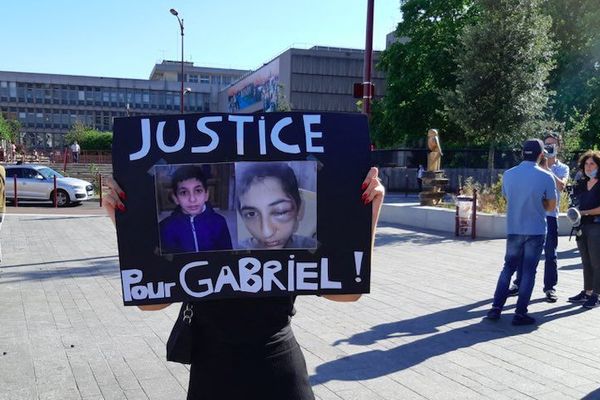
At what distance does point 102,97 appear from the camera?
97125 millimetres

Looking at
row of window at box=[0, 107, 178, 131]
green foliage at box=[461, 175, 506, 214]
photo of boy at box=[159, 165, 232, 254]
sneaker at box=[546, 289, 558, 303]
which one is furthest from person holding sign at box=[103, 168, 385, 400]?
row of window at box=[0, 107, 178, 131]

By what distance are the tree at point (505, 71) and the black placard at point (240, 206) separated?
626 inches

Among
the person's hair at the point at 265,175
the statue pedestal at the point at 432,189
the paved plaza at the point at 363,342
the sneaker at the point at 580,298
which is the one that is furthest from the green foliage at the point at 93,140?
the person's hair at the point at 265,175

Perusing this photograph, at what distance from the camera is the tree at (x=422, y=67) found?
31984 mm

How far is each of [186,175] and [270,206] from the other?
36 cm

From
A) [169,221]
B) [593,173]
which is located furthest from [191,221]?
[593,173]

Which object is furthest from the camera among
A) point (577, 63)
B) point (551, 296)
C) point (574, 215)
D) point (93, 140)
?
point (93, 140)

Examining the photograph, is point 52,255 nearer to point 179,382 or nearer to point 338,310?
point 338,310

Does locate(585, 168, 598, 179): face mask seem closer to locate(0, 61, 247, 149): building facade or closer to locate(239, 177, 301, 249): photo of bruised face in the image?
locate(239, 177, 301, 249): photo of bruised face

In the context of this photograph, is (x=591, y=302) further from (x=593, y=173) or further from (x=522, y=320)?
(x=593, y=173)

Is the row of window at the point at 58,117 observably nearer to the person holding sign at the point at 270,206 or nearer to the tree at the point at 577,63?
the tree at the point at 577,63

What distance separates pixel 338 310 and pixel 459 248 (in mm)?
5673

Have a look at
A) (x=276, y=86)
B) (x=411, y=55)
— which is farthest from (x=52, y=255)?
(x=276, y=86)

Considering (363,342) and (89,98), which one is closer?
(363,342)
